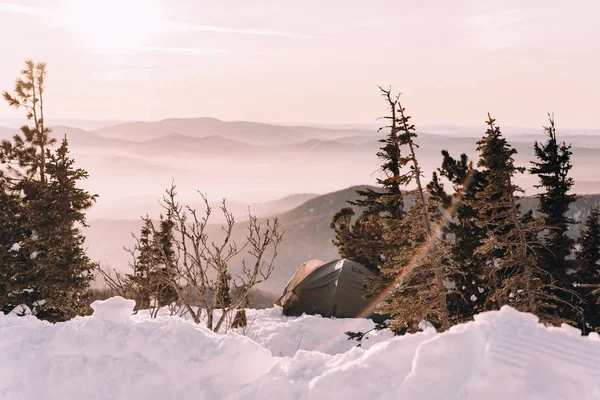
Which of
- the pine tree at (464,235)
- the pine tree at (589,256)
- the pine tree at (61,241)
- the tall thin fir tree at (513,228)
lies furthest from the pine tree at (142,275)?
the pine tree at (589,256)

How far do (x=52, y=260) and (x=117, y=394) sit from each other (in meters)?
15.5

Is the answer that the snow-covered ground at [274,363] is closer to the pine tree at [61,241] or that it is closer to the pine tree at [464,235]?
the pine tree at [61,241]

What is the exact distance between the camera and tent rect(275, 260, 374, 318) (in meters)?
26.0

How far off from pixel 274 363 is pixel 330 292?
67.1 ft

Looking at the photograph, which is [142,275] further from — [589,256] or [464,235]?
[589,256]

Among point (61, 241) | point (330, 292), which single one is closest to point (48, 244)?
point (61, 241)

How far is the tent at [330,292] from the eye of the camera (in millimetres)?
26047

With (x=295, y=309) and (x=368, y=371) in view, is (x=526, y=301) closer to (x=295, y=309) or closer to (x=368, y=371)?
(x=368, y=371)

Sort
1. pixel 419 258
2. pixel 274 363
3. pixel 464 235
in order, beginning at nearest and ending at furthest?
pixel 274 363 → pixel 419 258 → pixel 464 235

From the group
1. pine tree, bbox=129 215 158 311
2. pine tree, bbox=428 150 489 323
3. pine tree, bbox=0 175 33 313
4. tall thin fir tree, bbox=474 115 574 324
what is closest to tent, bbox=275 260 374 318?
pine tree, bbox=428 150 489 323

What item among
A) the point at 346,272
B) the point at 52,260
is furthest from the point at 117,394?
the point at 346,272

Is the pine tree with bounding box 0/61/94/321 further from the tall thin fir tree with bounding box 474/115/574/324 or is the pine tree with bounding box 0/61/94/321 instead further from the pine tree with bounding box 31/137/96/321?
the tall thin fir tree with bounding box 474/115/574/324

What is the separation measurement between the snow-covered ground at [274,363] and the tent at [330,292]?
19.2 meters

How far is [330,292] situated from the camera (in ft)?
86.8
